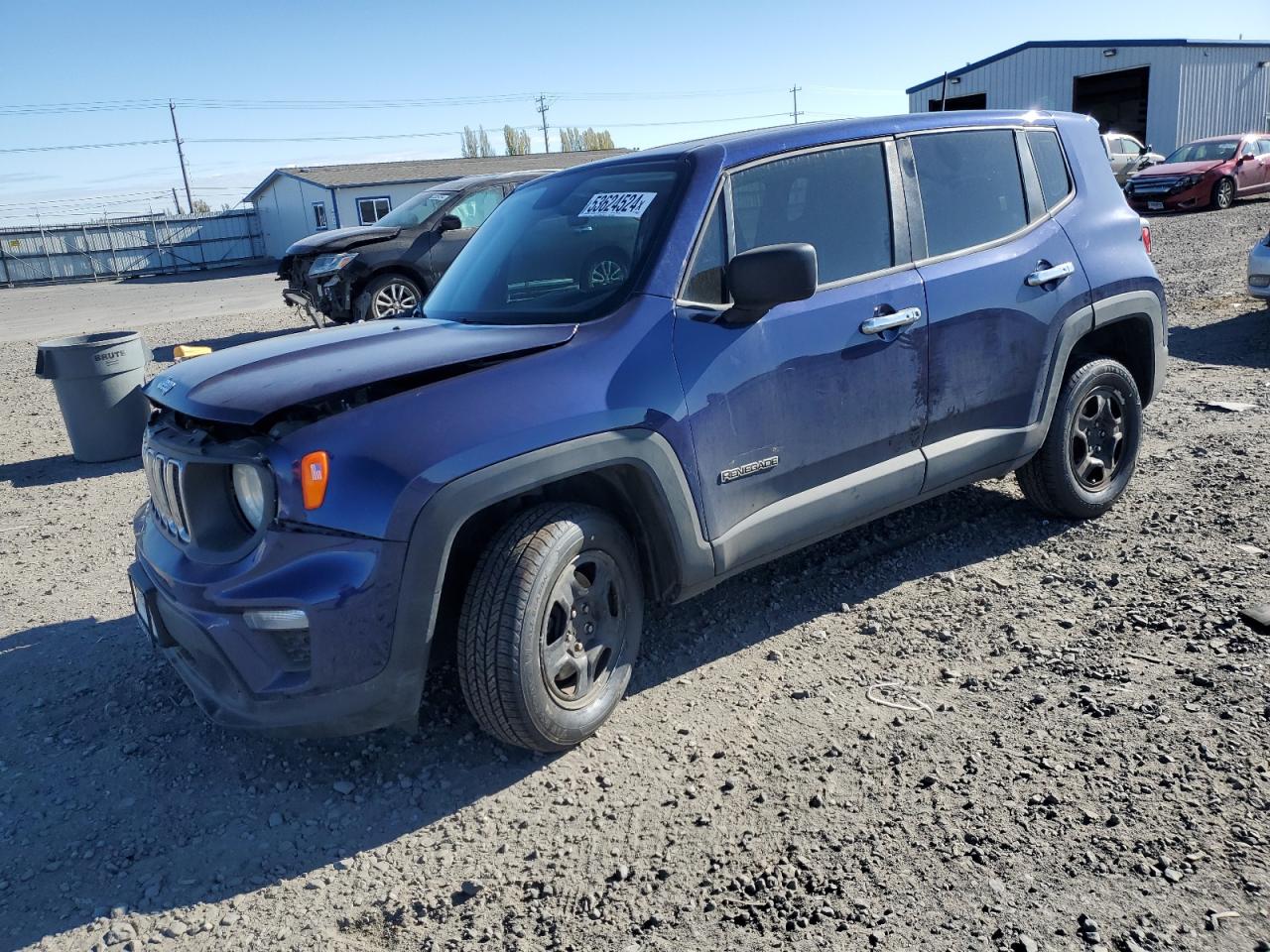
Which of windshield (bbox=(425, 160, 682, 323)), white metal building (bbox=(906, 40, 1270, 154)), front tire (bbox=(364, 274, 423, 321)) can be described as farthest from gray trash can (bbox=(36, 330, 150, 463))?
white metal building (bbox=(906, 40, 1270, 154))

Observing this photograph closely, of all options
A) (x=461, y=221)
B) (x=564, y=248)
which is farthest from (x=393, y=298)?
(x=564, y=248)

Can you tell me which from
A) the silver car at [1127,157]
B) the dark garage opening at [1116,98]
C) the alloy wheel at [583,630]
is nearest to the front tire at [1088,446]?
the alloy wheel at [583,630]

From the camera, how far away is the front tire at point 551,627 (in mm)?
2910

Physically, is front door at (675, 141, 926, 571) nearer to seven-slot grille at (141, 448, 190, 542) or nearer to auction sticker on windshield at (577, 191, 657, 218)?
auction sticker on windshield at (577, 191, 657, 218)

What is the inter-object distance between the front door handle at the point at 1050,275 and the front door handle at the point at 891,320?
29.1 inches

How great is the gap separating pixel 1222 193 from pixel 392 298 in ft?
61.6

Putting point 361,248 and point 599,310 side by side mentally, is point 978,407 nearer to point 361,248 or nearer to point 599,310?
point 599,310

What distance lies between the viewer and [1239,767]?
2.86m

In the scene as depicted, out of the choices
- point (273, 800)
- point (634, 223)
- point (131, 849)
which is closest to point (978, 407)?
point (634, 223)

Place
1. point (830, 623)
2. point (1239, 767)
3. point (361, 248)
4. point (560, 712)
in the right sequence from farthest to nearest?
point (361, 248), point (830, 623), point (560, 712), point (1239, 767)

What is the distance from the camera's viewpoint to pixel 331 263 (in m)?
11.7

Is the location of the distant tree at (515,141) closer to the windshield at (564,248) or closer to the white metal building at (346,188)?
the white metal building at (346,188)

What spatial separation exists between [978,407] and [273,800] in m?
3.12

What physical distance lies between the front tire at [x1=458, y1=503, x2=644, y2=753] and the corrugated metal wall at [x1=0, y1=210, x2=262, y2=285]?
43299 mm
